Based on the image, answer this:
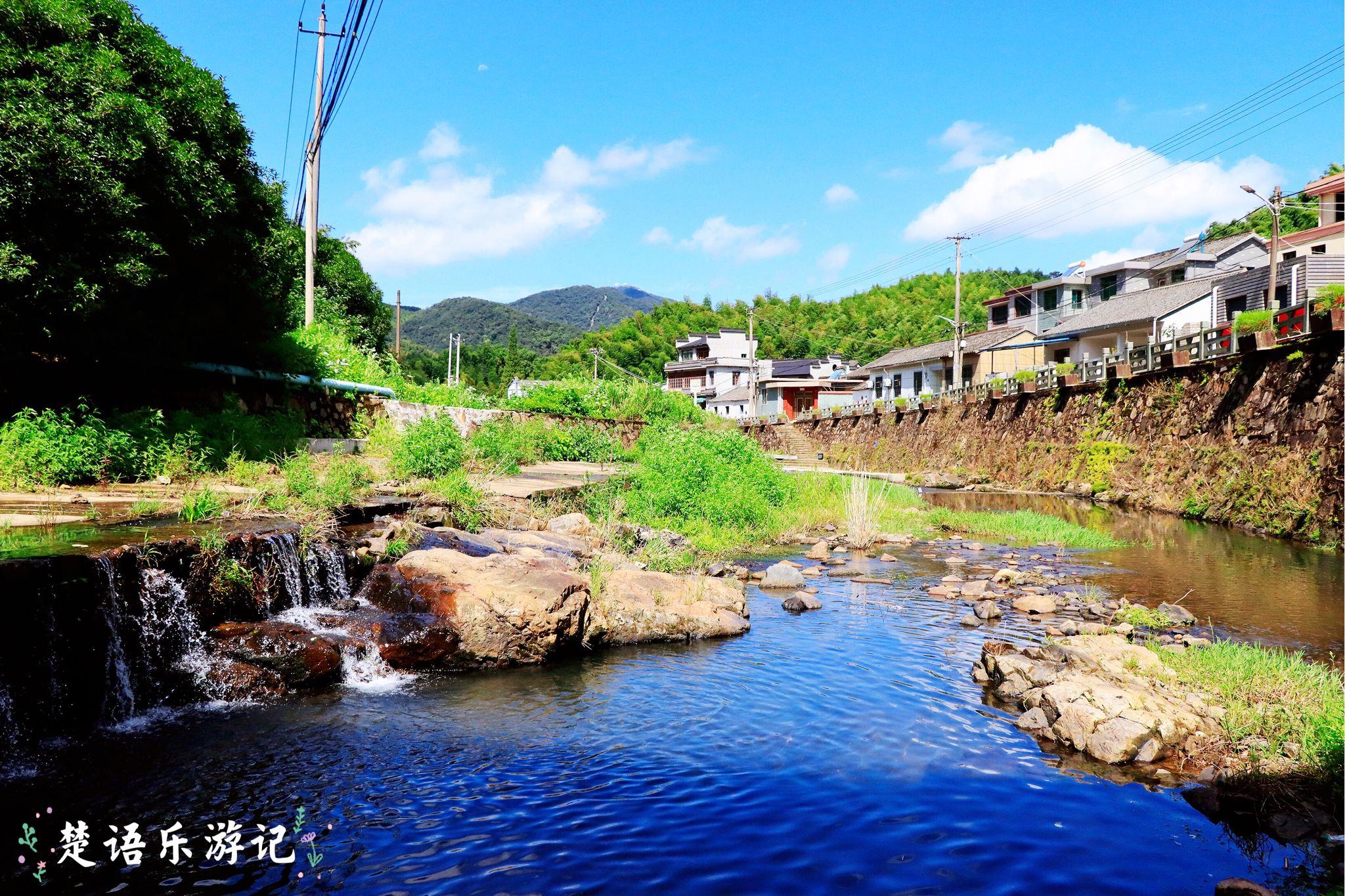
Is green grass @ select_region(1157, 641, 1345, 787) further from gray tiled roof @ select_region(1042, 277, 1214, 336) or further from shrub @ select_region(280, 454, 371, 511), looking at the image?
gray tiled roof @ select_region(1042, 277, 1214, 336)

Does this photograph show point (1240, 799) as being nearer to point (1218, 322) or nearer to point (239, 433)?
point (239, 433)

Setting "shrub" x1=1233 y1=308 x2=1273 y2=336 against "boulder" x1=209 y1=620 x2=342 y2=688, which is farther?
"shrub" x1=1233 y1=308 x2=1273 y2=336

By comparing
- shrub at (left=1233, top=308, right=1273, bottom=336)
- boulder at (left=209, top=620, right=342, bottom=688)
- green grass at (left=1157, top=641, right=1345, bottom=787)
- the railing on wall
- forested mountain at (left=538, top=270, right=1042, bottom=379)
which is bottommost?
green grass at (left=1157, top=641, right=1345, bottom=787)

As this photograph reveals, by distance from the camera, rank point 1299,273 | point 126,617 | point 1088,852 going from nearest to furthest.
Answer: point 1088,852 < point 126,617 < point 1299,273

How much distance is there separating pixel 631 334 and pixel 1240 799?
100m

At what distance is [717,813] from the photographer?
5.59m

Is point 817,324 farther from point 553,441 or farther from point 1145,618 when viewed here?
point 1145,618

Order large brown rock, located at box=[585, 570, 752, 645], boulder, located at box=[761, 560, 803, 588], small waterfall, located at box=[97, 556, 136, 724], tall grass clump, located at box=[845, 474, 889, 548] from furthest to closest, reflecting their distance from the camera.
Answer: tall grass clump, located at box=[845, 474, 889, 548] < boulder, located at box=[761, 560, 803, 588] < large brown rock, located at box=[585, 570, 752, 645] < small waterfall, located at box=[97, 556, 136, 724]

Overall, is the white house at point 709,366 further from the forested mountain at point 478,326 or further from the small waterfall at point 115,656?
the small waterfall at point 115,656

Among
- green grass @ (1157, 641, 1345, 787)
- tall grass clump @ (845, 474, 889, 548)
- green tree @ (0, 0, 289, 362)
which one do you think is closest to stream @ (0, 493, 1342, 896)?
green grass @ (1157, 641, 1345, 787)

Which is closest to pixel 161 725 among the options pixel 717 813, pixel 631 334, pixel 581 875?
pixel 581 875

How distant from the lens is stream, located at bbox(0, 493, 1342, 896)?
4793 mm

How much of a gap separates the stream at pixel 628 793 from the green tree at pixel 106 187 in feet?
14.6

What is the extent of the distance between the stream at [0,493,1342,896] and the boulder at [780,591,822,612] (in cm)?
285
